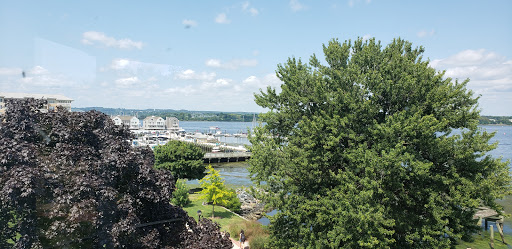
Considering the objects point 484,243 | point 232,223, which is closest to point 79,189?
point 232,223

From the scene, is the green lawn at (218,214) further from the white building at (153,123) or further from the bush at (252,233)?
the white building at (153,123)

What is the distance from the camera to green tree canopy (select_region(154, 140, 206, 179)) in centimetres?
3462

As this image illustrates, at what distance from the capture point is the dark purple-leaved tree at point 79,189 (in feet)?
24.8

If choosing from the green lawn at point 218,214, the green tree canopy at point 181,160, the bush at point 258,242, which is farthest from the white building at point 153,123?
the bush at point 258,242

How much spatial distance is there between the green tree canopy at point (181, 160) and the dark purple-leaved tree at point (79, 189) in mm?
25148

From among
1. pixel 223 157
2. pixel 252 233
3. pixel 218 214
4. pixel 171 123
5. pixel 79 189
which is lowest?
pixel 223 157

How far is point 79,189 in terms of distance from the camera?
771 centimetres

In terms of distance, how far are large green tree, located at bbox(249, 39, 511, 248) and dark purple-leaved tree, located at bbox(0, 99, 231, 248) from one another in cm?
595

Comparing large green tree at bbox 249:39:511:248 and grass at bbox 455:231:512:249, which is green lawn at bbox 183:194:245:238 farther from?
grass at bbox 455:231:512:249

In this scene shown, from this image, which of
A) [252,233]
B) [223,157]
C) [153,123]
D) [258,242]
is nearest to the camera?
[258,242]

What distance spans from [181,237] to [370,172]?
724 cm

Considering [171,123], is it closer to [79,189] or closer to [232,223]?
[232,223]

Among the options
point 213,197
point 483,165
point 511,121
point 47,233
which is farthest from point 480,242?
point 511,121

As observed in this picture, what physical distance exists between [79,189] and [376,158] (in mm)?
9672
